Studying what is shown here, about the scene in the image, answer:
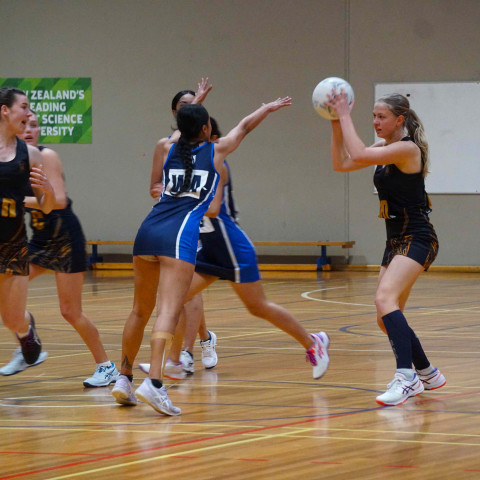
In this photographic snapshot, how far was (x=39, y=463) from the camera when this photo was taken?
4168mm

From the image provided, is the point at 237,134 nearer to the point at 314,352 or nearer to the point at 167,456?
the point at 314,352

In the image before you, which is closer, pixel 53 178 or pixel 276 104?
pixel 53 178

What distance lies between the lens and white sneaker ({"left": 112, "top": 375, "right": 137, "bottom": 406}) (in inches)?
215

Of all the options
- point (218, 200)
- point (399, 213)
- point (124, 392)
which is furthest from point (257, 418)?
point (218, 200)

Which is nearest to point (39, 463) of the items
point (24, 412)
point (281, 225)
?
point (24, 412)

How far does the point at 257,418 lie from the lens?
5129mm

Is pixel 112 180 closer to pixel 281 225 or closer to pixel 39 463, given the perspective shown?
pixel 281 225

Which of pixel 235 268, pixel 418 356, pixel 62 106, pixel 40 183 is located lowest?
pixel 418 356

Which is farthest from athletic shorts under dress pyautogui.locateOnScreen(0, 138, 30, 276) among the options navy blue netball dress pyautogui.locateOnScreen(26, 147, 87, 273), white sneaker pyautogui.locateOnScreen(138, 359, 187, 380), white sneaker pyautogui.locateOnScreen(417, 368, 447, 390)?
white sneaker pyautogui.locateOnScreen(417, 368, 447, 390)

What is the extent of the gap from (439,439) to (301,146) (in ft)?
41.9

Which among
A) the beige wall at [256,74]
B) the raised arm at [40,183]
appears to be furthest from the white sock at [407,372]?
the beige wall at [256,74]

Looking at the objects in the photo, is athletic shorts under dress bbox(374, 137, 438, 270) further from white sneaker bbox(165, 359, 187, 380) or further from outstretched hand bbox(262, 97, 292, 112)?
white sneaker bbox(165, 359, 187, 380)

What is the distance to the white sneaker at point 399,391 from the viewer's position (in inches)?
214

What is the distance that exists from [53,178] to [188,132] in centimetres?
116
